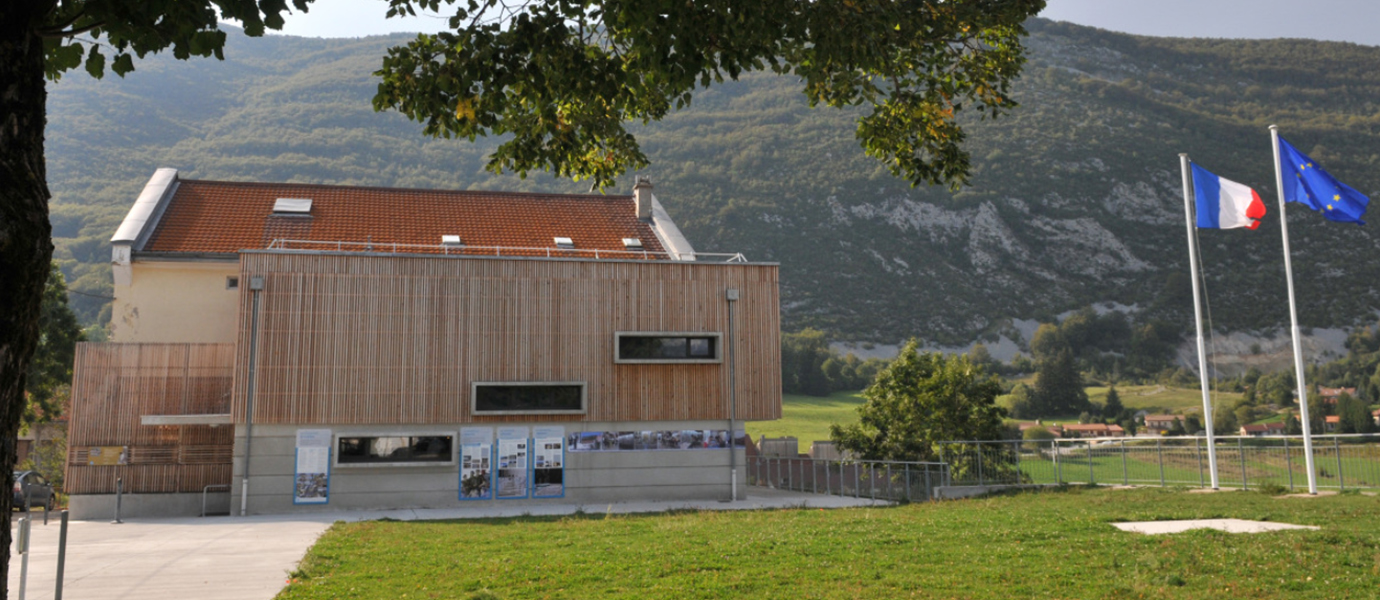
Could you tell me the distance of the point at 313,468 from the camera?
75.4 feet

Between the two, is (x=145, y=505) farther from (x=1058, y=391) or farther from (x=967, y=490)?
(x=1058, y=391)

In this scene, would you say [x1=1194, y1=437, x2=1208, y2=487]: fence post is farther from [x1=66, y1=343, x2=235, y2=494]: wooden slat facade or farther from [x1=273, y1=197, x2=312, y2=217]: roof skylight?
[x1=273, y1=197, x2=312, y2=217]: roof skylight

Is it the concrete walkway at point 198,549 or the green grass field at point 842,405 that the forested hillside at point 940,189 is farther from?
the concrete walkway at point 198,549

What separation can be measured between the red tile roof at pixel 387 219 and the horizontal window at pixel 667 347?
278 inches

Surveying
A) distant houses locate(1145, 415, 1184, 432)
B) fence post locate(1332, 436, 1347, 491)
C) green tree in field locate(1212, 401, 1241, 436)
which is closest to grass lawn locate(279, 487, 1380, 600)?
fence post locate(1332, 436, 1347, 491)

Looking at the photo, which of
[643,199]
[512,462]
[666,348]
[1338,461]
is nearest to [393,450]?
[512,462]

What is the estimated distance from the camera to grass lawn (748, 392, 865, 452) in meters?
86.1

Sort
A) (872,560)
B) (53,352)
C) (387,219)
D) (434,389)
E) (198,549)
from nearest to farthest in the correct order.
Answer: (872,560)
(198,549)
(434,389)
(387,219)
(53,352)

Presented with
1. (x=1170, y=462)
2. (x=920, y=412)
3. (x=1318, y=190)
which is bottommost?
(x=1170, y=462)

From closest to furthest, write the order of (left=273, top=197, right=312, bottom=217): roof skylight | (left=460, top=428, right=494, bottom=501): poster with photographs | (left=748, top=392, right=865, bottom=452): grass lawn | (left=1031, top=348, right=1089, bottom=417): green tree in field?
1. (left=460, top=428, right=494, bottom=501): poster with photographs
2. (left=273, top=197, right=312, bottom=217): roof skylight
3. (left=748, top=392, right=865, bottom=452): grass lawn
4. (left=1031, top=348, right=1089, bottom=417): green tree in field

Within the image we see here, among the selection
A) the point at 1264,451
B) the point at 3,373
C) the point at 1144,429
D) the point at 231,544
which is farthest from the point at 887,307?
the point at 3,373

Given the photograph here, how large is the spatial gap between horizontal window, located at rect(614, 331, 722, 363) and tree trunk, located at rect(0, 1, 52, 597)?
801 inches

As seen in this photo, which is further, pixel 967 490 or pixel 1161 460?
pixel 967 490

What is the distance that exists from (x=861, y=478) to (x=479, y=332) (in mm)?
11852
